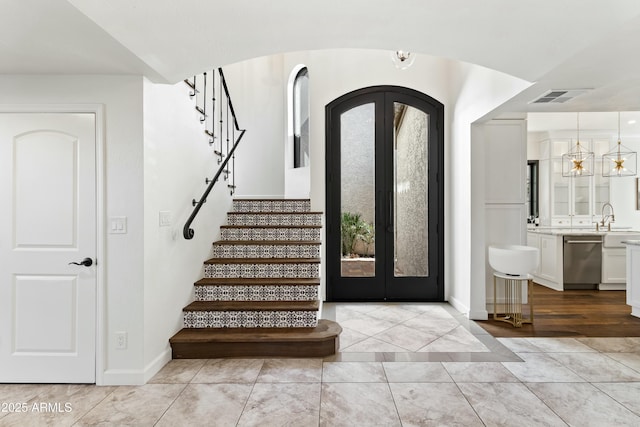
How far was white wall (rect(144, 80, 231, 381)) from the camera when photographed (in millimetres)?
2543

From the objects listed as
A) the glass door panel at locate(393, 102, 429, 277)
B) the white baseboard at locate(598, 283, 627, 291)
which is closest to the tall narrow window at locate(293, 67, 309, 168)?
the glass door panel at locate(393, 102, 429, 277)

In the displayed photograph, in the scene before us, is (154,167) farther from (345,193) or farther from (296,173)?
(296,173)

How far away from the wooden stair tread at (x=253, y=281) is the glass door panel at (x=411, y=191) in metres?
1.72

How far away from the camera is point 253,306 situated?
3.07 meters

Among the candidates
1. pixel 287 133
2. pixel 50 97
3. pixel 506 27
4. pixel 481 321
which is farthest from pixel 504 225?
pixel 50 97

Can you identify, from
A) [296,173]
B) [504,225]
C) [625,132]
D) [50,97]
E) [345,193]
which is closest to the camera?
[50,97]

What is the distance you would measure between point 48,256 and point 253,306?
5.28 feet

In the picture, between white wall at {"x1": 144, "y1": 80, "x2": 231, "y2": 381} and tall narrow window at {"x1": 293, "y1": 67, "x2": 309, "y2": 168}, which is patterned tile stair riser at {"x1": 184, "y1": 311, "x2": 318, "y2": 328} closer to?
white wall at {"x1": 144, "y1": 80, "x2": 231, "y2": 381}

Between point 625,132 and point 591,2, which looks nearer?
point 591,2

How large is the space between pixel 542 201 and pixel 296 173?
15.2 feet

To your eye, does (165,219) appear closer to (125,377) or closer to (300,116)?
(125,377)

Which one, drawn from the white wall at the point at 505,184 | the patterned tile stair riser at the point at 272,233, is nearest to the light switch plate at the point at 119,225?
the patterned tile stair riser at the point at 272,233

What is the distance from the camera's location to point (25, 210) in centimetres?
251

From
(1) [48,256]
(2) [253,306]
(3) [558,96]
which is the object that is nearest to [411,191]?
(3) [558,96]
